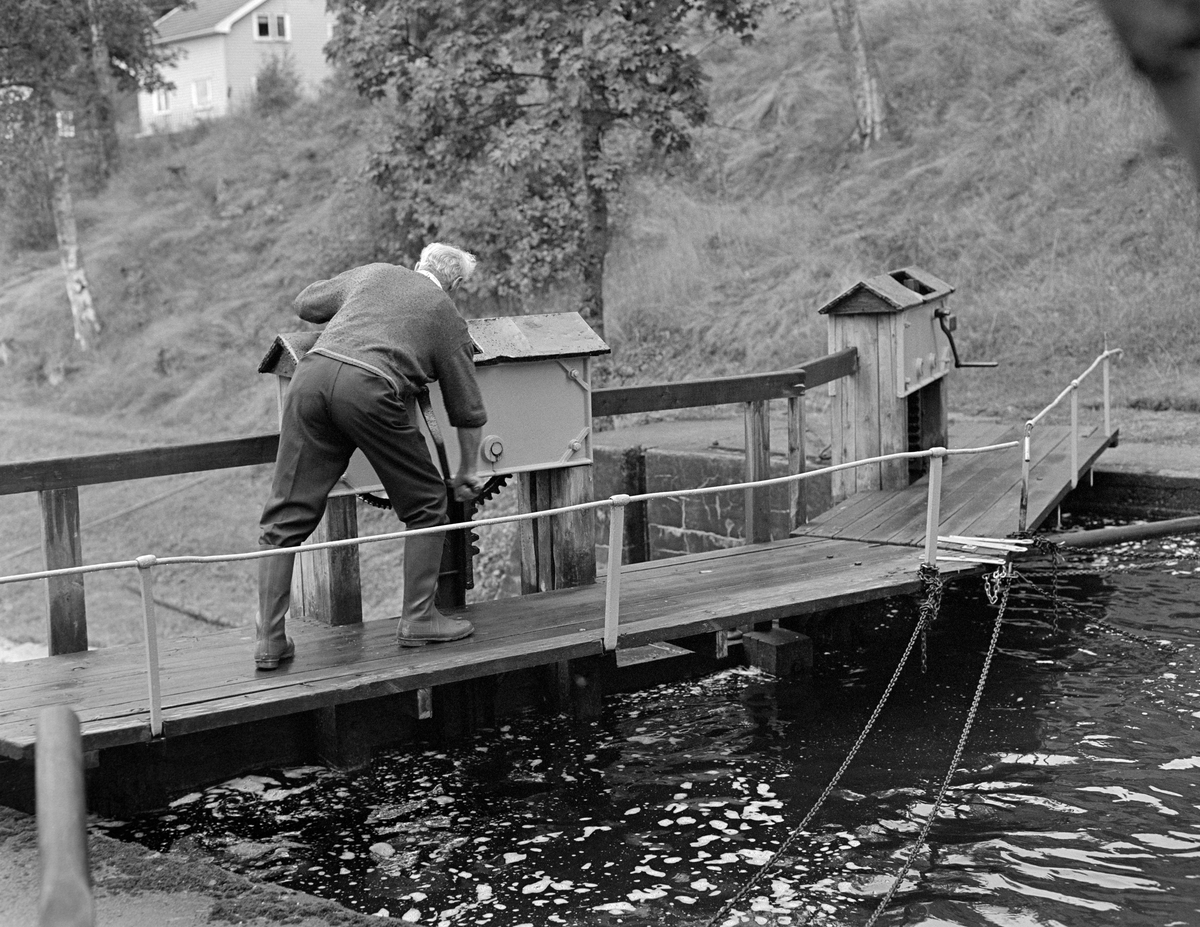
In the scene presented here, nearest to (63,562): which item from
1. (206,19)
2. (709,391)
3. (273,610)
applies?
(273,610)

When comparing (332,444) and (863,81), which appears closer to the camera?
(332,444)

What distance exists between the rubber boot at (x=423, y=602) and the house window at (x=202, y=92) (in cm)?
4795

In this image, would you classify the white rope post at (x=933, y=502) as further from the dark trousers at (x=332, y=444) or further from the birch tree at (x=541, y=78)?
the birch tree at (x=541, y=78)

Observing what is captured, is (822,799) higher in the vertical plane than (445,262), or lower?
lower

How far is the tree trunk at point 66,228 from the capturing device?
28.0 metres

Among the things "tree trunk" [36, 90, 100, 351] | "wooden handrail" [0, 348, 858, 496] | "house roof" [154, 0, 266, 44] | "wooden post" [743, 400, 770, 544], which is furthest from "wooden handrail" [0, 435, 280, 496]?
"house roof" [154, 0, 266, 44]

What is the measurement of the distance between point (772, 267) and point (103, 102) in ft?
76.2

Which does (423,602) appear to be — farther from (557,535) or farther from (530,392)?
(557,535)

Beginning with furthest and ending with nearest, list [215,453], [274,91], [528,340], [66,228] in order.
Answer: [274,91], [66,228], [528,340], [215,453]

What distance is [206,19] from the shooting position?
50938mm

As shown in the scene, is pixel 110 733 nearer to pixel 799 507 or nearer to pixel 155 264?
pixel 799 507

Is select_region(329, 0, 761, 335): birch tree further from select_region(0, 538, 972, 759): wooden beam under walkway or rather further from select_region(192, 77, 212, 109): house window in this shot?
select_region(192, 77, 212, 109): house window

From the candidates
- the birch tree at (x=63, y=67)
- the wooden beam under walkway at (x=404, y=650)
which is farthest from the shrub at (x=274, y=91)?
the wooden beam under walkway at (x=404, y=650)

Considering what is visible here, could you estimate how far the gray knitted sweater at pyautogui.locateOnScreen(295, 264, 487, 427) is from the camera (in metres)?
5.83
